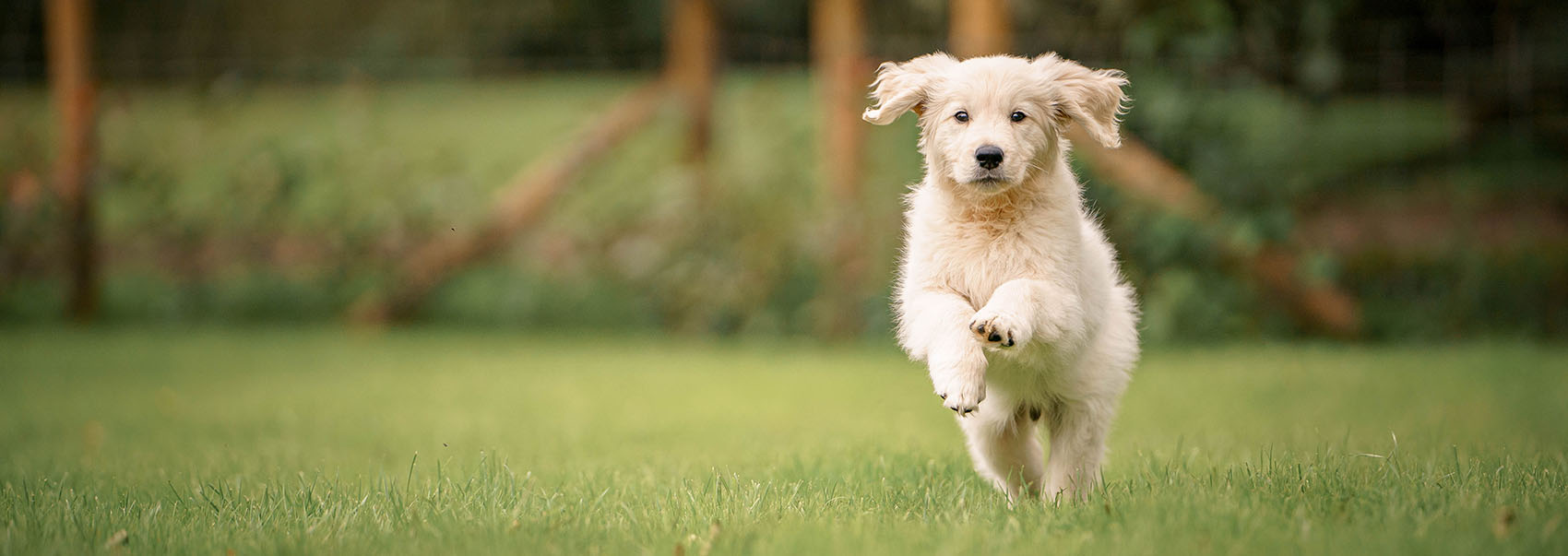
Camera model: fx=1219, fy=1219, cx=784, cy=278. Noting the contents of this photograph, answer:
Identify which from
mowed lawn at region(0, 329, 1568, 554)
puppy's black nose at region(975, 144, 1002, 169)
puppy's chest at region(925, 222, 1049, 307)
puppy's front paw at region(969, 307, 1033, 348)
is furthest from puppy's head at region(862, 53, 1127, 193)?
mowed lawn at region(0, 329, 1568, 554)

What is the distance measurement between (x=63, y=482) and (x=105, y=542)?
121 cm

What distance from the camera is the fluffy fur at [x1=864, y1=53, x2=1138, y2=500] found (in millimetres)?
3383

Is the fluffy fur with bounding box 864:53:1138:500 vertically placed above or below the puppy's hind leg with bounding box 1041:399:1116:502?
above

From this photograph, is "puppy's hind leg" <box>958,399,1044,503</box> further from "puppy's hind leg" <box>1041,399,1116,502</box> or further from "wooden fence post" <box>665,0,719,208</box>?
"wooden fence post" <box>665,0,719,208</box>

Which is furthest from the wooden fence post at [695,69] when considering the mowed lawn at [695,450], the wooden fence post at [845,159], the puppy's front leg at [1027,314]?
the puppy's front leg at [1027,314]

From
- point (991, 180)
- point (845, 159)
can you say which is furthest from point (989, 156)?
point (845, 159)

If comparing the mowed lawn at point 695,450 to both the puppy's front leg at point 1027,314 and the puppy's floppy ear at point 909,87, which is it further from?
the puppy's floppy ear at point 909,87

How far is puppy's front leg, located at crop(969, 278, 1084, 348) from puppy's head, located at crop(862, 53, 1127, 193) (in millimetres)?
319

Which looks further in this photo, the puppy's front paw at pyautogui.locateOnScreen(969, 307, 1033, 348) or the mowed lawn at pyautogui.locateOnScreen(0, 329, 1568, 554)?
the puppy's front paw at pyautogui.locateOnScreen(969, 307, 1033, 348)

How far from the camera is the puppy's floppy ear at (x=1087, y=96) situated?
3.69 m

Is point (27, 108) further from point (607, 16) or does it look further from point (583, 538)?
point (583, 538)

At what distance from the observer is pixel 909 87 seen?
378 centimetres

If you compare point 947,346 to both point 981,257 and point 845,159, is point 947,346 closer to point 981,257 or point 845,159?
point 981,257

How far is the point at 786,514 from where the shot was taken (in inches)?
127
